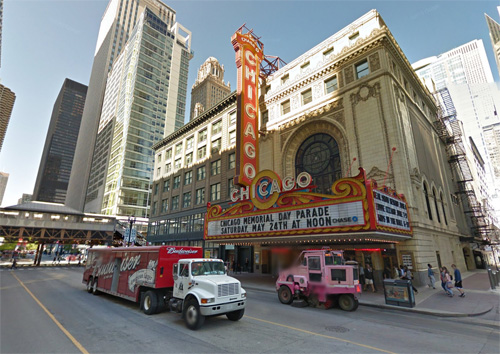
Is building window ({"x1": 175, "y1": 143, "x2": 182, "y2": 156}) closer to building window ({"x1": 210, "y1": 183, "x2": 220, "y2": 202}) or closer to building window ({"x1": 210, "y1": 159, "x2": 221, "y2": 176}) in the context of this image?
building window ({"x1": 210, "y1": 159, "x2": 221, "y2": 176})

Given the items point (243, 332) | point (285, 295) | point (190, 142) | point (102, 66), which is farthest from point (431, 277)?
point (102, 66)

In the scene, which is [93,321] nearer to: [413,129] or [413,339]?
[413,339]

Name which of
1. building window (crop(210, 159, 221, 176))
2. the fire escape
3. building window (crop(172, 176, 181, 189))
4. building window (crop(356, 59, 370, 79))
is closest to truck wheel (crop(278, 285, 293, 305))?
building window (crop(356, 59, 370, 79))

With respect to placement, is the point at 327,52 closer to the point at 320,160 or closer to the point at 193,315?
the point at 320,160

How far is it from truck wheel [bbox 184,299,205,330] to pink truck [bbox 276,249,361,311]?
625 centimetres

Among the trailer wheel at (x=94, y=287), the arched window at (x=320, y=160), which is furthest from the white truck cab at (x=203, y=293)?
the arched window at (x=320, y=160)

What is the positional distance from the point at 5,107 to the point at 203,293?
25064 centimetres

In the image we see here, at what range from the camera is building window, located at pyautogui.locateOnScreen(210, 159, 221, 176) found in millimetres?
39250

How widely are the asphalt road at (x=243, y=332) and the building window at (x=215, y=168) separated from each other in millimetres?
27713

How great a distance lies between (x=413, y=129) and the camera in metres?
25.4

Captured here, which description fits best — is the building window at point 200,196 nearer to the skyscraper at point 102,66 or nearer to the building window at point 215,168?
the building window at point 215,168

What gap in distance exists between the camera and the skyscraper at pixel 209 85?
460 feet

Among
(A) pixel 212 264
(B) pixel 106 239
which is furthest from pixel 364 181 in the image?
(B) pixel 106 239

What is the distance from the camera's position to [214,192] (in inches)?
1531
